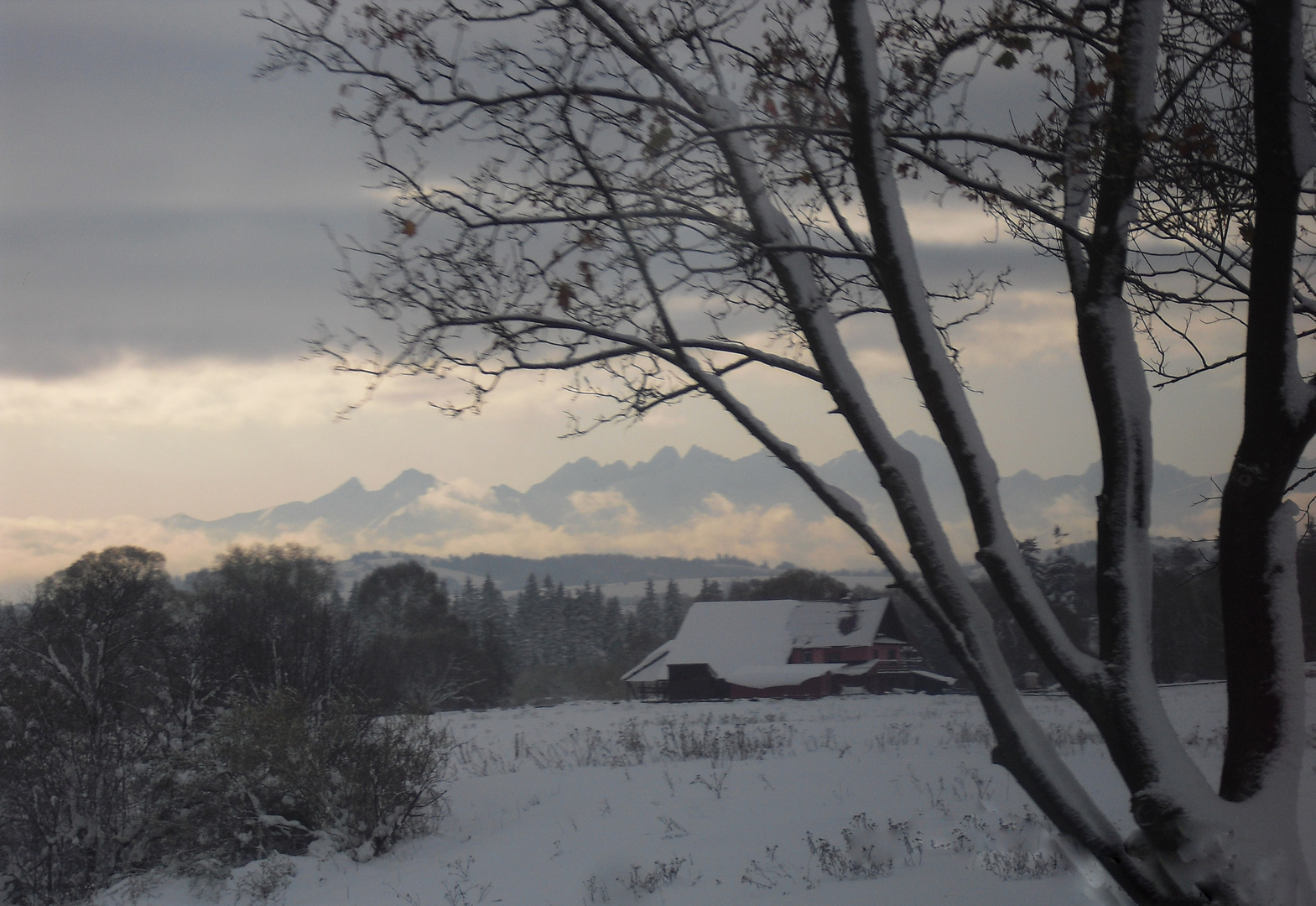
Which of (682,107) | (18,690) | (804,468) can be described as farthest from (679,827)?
(18,690)

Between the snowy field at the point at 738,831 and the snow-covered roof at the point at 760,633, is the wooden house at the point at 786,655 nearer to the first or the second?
the snow-covered roof at the point at 760,633

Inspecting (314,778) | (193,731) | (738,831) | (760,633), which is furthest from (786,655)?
(738,831)

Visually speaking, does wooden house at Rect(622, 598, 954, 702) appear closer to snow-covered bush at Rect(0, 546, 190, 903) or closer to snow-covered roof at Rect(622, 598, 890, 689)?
snow-covered roof at Rect(622, 598, 890, 689)

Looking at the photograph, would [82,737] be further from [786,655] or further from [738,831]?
[786,655]

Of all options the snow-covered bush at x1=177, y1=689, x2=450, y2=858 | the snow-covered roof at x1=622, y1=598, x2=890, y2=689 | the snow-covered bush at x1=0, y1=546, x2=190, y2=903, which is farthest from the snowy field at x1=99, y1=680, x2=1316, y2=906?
the snow-covered roof at x1=622, y1=598, x2=890, y2=689

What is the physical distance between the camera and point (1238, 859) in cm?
290

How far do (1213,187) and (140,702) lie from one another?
13.9 m

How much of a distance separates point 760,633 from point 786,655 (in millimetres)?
1791

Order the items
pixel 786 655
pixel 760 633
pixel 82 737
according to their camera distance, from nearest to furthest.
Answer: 1. pixel 82 737
2. pixel 786 655
3. pixel 760 633

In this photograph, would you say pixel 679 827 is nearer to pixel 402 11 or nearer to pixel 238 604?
pixel 402 11

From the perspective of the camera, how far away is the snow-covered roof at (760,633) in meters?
38.4

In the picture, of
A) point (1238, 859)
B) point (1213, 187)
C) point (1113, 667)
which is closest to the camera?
point (1238, 859)

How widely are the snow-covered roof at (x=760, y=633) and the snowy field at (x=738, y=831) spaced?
22637mm

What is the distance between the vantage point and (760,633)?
132 feet
